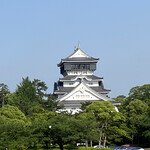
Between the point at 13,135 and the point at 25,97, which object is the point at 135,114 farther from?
the point at 13,135

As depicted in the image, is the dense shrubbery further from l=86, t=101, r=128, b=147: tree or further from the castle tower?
the castle tower

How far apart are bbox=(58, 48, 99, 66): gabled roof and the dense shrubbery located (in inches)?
230

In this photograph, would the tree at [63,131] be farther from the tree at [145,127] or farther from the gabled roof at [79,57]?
the gabled roof at [79,57]

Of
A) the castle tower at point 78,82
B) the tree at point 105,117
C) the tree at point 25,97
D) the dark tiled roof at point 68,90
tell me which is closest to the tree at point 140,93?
the castle tower at point 78,82

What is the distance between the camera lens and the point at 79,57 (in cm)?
6488

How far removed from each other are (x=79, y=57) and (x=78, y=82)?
430 centimetres

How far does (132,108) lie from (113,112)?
4.78 metres

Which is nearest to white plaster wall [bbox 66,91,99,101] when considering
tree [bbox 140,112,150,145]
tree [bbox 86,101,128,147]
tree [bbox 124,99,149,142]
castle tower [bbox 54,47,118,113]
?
castle tower [bbox 54,47,118,113]

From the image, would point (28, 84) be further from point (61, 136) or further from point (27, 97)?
point (61, 136)

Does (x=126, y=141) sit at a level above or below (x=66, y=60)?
below

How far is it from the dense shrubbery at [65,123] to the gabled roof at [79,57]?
5.85 m

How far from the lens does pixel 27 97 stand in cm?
5588

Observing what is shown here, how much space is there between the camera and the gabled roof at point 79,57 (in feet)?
209

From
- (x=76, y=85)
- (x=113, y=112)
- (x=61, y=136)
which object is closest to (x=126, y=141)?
(x=113, y=112)
